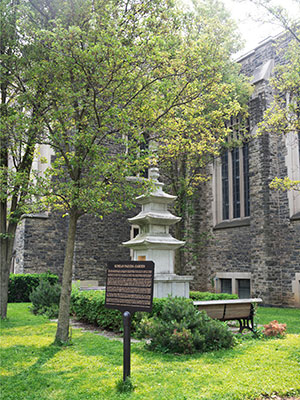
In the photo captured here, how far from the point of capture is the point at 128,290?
17.5ft

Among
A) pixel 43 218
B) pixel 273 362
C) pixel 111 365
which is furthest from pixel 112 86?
pixel 43 218

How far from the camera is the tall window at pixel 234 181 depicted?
1770 centimetres

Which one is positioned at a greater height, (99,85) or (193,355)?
(99,85)

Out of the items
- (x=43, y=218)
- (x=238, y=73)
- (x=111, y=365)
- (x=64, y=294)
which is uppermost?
(x=238, y=73)

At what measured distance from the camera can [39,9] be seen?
851 cm

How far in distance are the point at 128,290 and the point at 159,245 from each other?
16.9ft

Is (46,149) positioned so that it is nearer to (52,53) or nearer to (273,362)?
(52,53)

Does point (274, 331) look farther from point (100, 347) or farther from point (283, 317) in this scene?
point (283, 317)

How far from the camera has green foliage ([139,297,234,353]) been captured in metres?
6.67

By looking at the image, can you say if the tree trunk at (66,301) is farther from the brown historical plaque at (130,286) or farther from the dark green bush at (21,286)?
the dark green bush at (21,286)


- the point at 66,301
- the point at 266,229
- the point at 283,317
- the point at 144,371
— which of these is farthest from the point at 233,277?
the point at 144,371

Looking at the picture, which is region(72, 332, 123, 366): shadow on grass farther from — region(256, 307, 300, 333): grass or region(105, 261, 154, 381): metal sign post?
region(256, 307, 300, 333): grass

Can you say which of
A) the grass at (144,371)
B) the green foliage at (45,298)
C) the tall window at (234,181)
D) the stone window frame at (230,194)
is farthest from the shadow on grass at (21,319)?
the tall window at (234,181)

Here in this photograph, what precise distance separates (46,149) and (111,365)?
14115mm
